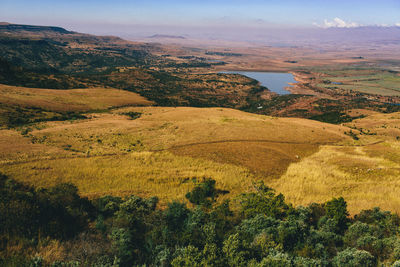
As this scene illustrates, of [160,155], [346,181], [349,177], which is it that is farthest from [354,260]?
[160,155]

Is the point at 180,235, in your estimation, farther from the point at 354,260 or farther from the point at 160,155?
the point at 160,155

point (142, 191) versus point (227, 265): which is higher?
point (227, 265)

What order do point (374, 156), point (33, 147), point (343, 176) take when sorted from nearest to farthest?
point (343, 176)
point (33, 147)
point (374, 156)

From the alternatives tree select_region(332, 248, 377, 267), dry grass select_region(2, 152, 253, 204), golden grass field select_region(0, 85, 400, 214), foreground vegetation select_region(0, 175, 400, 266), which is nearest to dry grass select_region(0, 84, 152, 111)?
golden grass field select_region(0, 85, 400, 214)

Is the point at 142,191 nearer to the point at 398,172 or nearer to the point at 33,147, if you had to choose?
the point at 33,147

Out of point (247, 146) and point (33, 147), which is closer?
point (33, 147)

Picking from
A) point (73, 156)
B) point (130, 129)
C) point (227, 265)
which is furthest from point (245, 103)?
point (227, 265)

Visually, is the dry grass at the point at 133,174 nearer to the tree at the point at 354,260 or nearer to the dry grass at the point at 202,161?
the dry grass at the point at 202,161

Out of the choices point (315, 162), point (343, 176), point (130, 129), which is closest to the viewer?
point (343, 176)
